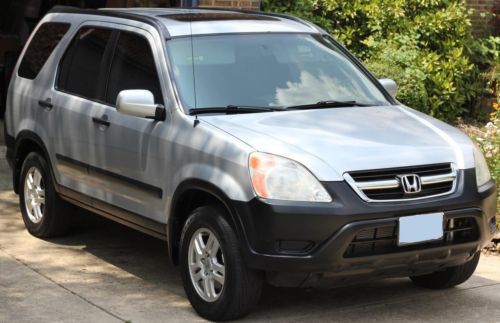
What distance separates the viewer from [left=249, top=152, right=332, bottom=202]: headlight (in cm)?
564

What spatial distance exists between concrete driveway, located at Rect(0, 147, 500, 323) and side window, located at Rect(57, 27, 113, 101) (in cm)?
122

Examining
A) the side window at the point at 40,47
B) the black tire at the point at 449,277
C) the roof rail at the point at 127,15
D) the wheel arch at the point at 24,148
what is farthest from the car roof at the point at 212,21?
the black tire at the point at 449,277

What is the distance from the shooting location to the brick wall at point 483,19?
1383 centimetres

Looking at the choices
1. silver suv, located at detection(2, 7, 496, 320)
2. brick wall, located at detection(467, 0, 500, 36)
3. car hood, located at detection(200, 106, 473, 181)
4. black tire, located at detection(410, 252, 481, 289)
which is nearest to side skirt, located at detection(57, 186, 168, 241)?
silver suv, located at detection(2, 7, 496, 320)

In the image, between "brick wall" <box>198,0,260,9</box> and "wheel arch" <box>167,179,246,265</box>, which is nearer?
"wheel arch" <box>167,179,246,265</box>

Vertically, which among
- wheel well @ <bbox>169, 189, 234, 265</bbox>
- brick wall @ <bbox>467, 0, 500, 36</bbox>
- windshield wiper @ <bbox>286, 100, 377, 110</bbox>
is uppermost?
windshield wiper @ <bbox>286, 100, 377, 110</bbox>

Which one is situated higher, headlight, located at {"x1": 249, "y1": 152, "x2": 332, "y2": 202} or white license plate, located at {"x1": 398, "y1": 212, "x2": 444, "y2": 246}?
headlight, located at {"x1": 249, "y1": 152, "x2": 332, "y2": 202}

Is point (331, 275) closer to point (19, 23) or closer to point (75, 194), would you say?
point (75, 194)

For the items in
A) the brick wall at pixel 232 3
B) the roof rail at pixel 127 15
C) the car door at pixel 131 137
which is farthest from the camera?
the brick wall at pixel 232 3

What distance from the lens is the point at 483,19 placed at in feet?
45.5

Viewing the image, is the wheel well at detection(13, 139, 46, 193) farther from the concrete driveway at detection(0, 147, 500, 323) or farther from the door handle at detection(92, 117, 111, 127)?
the door handle at detection(92, 117, 111, 127)

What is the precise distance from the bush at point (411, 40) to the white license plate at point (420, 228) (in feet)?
20.3

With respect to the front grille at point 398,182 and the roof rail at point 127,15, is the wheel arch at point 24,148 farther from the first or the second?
the front grille at point 398,182

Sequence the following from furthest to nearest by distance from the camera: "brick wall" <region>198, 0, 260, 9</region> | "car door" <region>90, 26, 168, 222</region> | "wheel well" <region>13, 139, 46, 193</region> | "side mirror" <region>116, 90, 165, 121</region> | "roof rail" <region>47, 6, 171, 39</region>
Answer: "brick wall" <region>198, 0, 260, 9</region> < "wheel well" <region>13, 139, 46, 193</region> < "roof rail" <region>47, 6, 171, 39</region> < "car door" <region>90, 26, 168, 222</region> < "side mirror" <region>116, 90, 165, 121</region>
